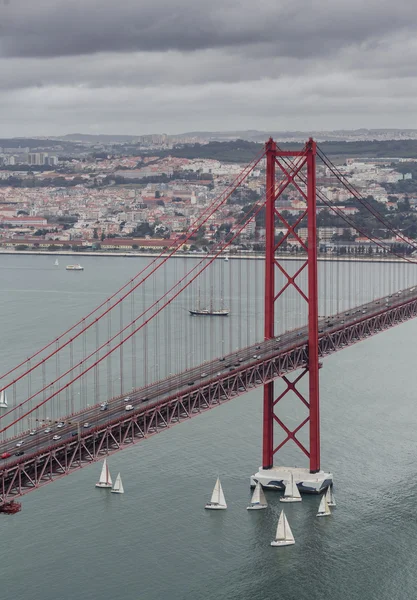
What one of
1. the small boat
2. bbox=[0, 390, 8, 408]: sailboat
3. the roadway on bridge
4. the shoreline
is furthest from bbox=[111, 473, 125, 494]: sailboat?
the shoreline

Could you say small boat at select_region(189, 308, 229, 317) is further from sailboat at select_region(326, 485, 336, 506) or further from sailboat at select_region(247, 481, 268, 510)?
sailboat at select_region(247, 481, 268, 510)

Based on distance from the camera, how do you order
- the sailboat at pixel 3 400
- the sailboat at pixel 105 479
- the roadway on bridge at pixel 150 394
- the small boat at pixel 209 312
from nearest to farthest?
1. the roadway on bridge at pixel 150 394
2. the sailboat at pixel 105 479
3. the sailboat at pixel 3 400
4. the small boat at pixel 209 312

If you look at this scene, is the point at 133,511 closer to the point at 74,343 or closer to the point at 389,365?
the point at 389,365

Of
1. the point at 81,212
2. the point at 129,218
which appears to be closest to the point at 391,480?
the point at 129,218

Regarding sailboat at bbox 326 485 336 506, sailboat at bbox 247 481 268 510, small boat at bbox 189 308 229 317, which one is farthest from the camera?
small boat at bbox 189 308 229 317

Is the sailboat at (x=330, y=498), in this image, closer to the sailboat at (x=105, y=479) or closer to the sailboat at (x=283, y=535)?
the sailboat at (x=283, y=535)

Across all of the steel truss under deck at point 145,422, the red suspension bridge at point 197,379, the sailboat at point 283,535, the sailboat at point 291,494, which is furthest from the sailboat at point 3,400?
the sailboat at point 283,535
